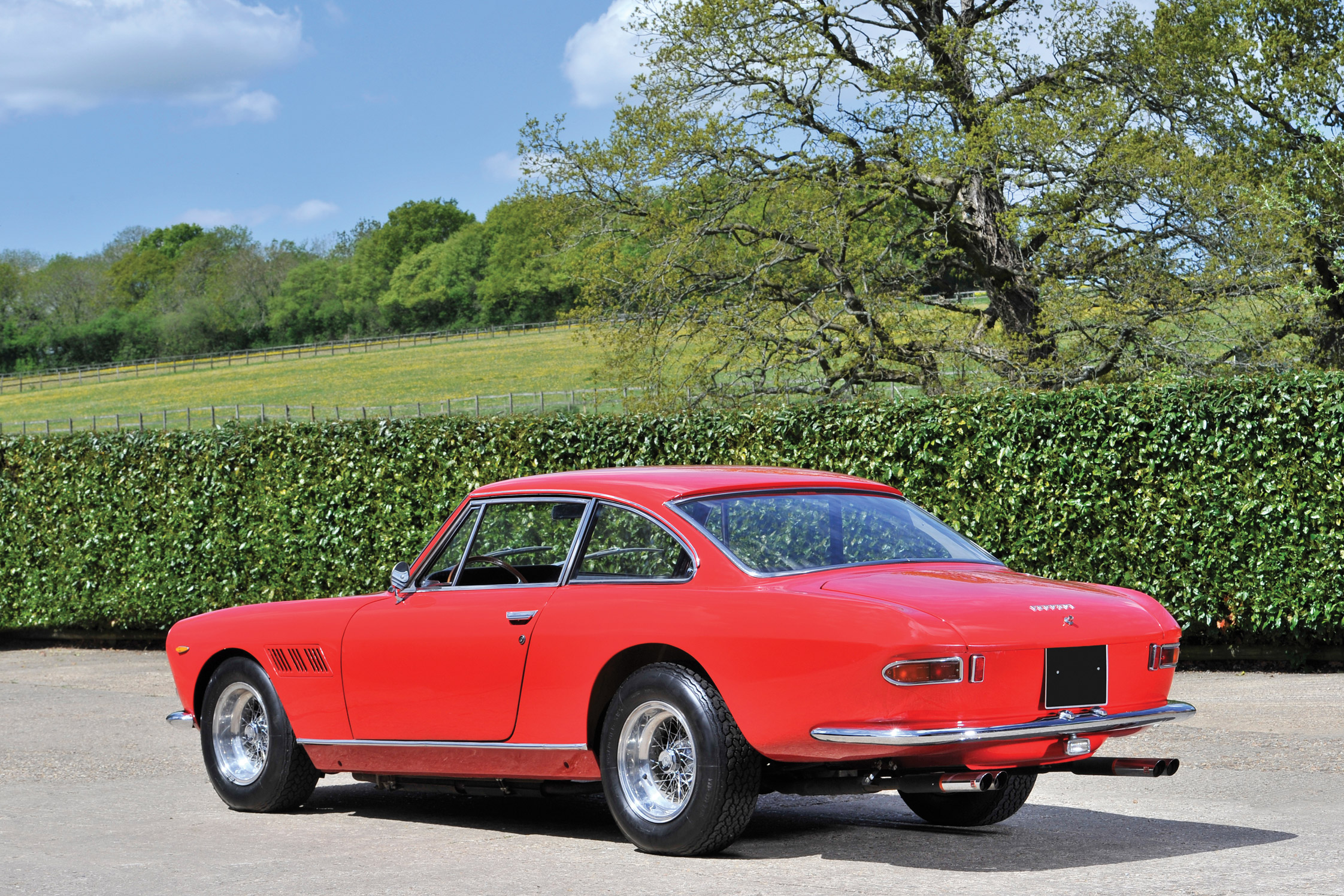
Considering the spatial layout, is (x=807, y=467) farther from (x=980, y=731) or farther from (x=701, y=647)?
(x=980, y=731)

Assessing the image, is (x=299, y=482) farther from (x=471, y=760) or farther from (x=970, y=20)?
(x=970, y=20)

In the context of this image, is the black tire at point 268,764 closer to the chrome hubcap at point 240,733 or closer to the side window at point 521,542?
the chrome hubcap at point 240,733

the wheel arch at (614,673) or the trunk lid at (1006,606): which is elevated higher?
the trunk lid at (1006,606)

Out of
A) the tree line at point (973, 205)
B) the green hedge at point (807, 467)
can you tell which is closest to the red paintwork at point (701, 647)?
the green hedge at point (807, 467)

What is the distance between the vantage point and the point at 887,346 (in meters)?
21.6

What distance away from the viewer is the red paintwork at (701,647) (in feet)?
17.6

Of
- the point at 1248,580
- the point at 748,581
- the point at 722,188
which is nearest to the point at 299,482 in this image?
the point at 722,188

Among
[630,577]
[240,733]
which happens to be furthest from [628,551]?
[240,733]

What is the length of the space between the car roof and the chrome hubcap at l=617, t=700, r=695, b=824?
0.96m

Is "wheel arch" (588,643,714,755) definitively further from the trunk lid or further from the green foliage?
the green foliage

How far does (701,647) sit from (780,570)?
0.47 meters

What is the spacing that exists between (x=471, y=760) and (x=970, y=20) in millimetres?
19355

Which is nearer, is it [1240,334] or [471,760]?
[471,760]

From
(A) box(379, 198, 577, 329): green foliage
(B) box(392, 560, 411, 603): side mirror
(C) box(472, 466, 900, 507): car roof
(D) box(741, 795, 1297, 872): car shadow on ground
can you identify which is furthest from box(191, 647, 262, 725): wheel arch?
(A) box(379, 198, 577, 329): green foliage
